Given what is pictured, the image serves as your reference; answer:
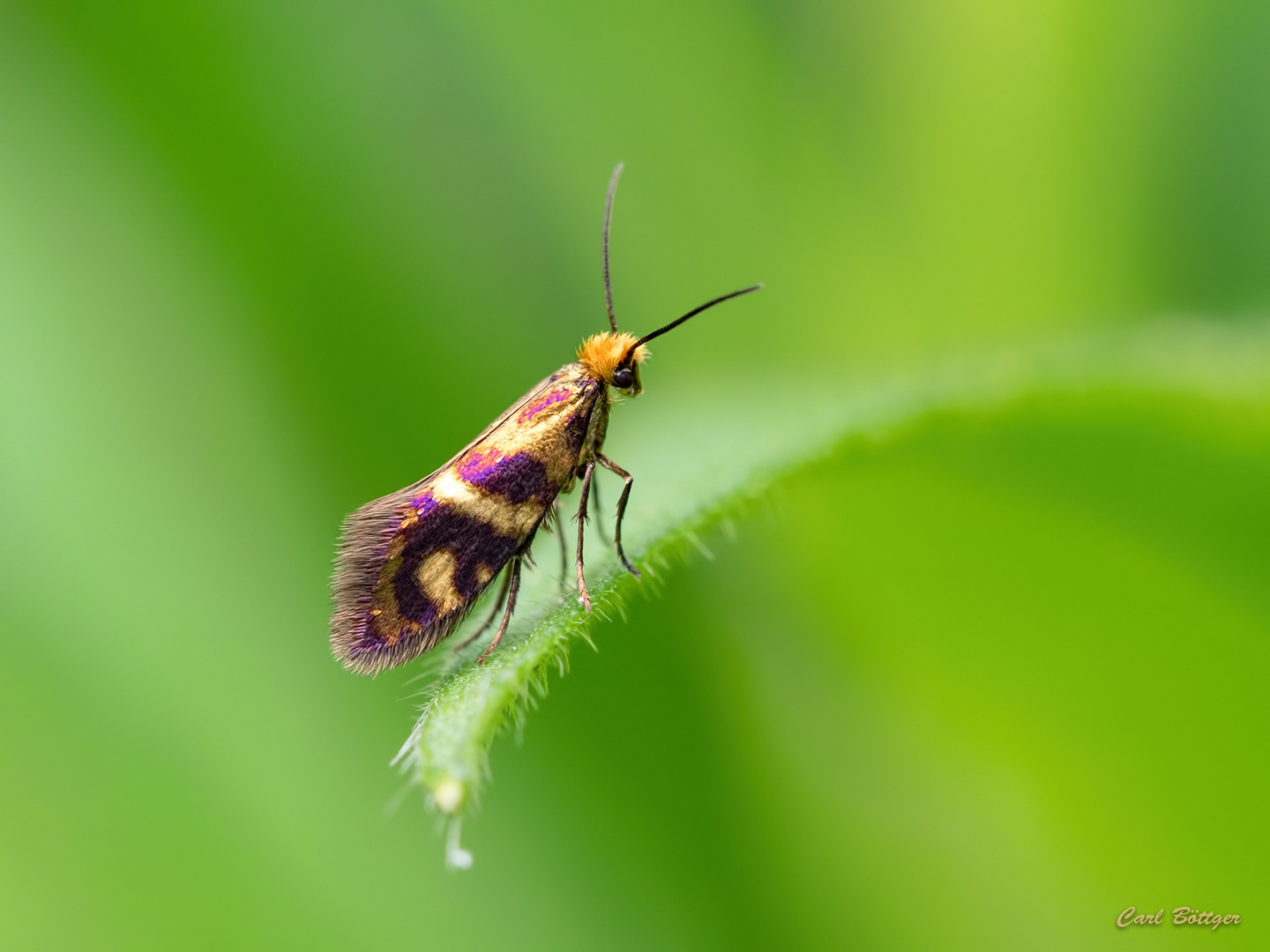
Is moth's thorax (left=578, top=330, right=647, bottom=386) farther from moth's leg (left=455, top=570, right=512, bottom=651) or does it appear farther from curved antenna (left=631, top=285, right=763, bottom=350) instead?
moth's leg (left=455, top=570, right=512, bottom=651)

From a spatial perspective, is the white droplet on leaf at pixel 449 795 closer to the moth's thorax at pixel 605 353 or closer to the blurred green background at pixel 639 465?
the blurred green background at pixel 639 465

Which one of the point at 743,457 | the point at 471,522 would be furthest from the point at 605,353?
the point at 743,457

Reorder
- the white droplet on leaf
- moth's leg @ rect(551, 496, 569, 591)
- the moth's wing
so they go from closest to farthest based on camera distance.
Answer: the white droplet on leaf → the moth's wing → moth's leg @ rect(551, 496, 569, 591)

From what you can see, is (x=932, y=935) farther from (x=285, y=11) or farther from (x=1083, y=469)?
(x=285, y=11)

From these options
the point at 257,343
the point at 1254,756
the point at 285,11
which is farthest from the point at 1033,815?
the point at 285,11

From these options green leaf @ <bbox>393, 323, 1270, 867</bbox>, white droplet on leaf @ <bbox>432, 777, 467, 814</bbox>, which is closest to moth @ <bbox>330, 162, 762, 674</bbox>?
green leaf @ <bbox>393, 323, 1270, 867</bbox>
